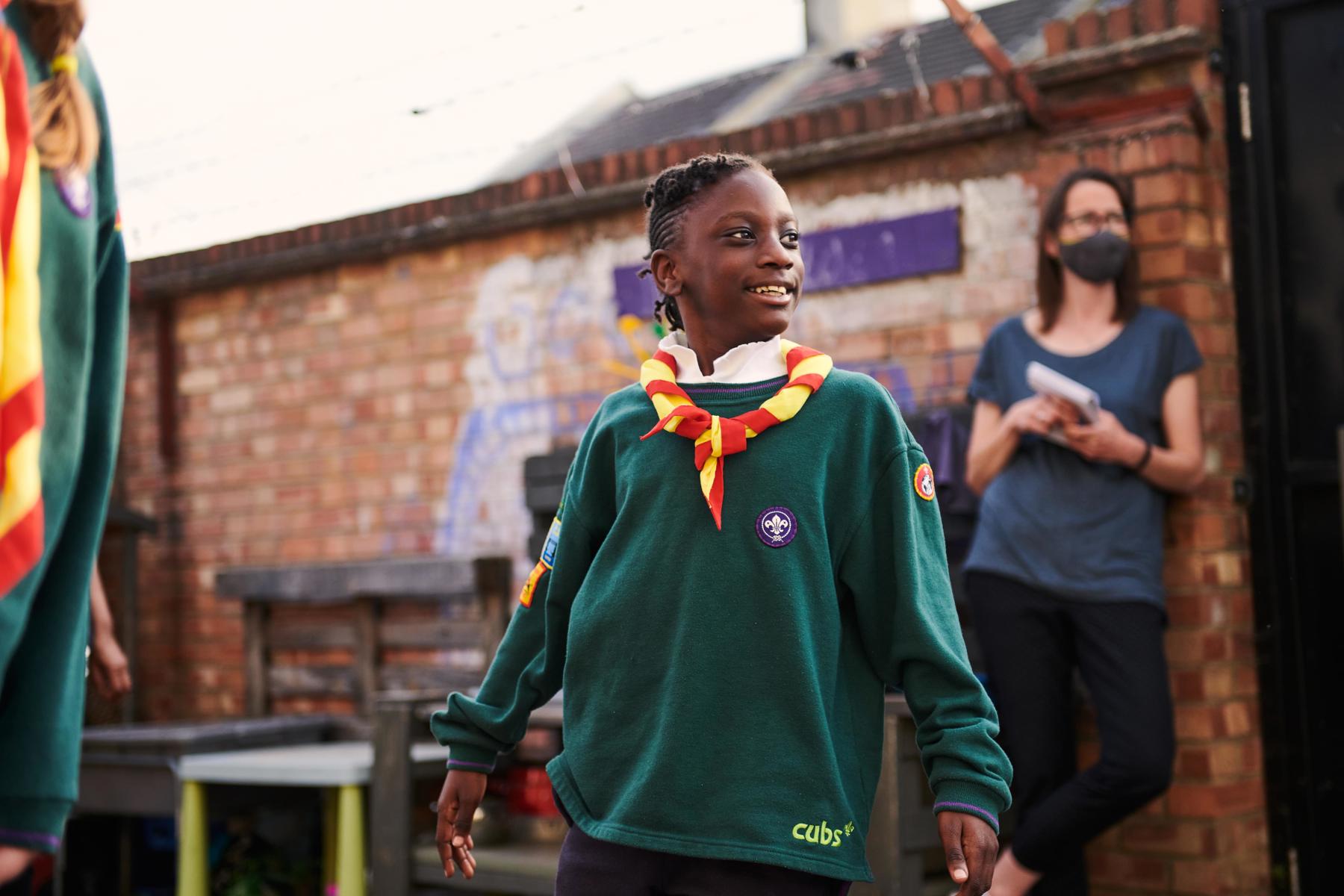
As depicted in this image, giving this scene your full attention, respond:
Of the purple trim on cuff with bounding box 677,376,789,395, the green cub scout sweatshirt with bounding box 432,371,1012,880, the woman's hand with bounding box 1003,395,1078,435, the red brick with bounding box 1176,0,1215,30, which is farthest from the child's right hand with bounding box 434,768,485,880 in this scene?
the red brick with bounding box 1176,0,1215,30

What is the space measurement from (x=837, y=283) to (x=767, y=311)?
8.91ft

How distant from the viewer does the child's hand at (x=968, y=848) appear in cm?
189

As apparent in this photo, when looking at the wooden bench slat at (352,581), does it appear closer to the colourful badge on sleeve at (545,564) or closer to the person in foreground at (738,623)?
the colourful badge on sleeve at (545,564)

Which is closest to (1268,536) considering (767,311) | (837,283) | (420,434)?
(837,283)

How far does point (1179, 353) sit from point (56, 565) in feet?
10.4

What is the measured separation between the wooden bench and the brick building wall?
115mm

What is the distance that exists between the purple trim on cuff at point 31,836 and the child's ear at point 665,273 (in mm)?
1244

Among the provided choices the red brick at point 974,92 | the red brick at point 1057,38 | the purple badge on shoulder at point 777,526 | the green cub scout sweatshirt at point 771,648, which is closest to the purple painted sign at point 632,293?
the red brick at point 974,92

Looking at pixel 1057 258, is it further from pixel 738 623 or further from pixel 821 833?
pixel 821 833

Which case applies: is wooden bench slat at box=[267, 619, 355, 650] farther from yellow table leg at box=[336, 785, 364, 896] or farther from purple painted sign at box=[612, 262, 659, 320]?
purple painted sign at box=[612, 262, 659, 320]

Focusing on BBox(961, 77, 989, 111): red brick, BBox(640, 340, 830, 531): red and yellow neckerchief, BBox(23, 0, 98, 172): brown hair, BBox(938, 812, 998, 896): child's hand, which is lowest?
BBox(938, 812, 998, 896): child's hand

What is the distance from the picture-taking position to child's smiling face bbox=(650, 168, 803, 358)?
7.11ft

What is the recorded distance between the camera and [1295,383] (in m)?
4.20

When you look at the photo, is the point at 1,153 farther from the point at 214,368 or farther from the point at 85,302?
the point at 214,368
